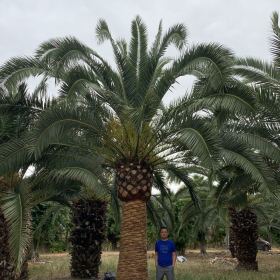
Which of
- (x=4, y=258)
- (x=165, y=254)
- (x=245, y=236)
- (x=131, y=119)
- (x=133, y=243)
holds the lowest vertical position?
(x=4, y=258)

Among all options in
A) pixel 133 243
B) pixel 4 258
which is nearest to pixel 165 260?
pixel 133 243

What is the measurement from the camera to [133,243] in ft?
41.4

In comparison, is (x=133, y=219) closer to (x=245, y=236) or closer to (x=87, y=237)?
(x=87, y=237)

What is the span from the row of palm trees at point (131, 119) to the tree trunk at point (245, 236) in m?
7.88

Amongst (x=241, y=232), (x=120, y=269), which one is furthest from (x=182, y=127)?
(x=241, y=232)

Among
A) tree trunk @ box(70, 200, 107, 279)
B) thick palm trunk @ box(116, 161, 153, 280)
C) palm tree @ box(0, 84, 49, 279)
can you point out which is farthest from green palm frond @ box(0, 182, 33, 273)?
tree trunk @ box(70, 200, 107, 279)

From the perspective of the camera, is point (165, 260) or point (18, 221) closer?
point (18, 221)

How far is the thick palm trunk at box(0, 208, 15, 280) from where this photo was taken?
1241cm

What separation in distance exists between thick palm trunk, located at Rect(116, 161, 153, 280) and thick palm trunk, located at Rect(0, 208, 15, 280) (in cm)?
284

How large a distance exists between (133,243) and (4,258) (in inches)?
135

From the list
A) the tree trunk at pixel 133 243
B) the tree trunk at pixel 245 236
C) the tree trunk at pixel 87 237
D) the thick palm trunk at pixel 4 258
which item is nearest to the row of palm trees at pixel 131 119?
the tree trunk at pixel 133 243

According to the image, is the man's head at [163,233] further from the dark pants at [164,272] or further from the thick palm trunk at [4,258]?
the thick palm trunk at [4,258]

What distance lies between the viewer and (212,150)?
10484 millimetres

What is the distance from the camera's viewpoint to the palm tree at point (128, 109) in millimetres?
11516
